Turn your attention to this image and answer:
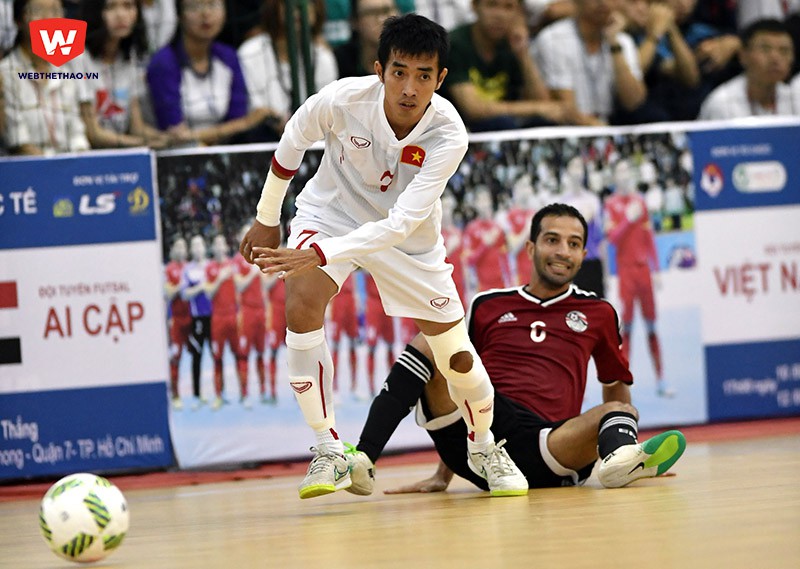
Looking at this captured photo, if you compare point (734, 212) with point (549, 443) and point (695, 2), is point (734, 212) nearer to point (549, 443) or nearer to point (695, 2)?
point (695, 2)

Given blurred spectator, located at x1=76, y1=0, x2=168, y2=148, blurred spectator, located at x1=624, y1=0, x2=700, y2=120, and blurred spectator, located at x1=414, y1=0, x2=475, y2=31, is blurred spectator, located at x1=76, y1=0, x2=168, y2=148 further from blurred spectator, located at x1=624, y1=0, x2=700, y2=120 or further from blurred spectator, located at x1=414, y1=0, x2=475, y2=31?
blurred spectator, located at x1=624, y1=0, x2=700, y2=120

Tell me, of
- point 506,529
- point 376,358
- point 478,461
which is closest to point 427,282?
point 478,461

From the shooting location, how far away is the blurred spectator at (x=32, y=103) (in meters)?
7.39

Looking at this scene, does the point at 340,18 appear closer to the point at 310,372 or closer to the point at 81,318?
the point at 81,318

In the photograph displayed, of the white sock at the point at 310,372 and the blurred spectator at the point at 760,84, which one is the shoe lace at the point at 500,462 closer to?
the white sock at the point at 310,372

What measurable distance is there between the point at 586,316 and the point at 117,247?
324 cm

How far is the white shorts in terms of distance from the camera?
15.9ft

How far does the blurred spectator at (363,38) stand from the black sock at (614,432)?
379cm

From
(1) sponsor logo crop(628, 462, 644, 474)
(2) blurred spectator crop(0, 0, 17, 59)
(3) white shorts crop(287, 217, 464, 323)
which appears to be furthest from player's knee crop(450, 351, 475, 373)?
(2) blurred spectator crop(0, 0, 17, 59)

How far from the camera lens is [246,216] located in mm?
7391

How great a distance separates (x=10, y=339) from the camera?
23.4ft

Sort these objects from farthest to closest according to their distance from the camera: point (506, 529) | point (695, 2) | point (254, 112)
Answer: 1. point (695, 2)
2. point (254, 112)
3. point (506, 529)

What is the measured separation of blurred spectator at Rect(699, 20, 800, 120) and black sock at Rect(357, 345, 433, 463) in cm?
444

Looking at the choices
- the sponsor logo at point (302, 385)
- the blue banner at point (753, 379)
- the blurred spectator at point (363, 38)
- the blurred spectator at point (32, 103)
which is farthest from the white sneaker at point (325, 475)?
the blue banner at point (753, 379)
